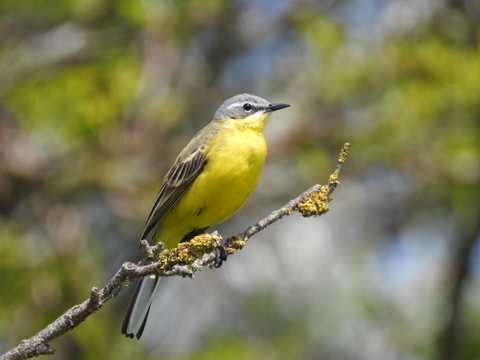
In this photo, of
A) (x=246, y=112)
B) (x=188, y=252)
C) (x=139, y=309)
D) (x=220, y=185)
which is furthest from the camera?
(x=246, y=112)

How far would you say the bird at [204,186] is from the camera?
4.87 metres

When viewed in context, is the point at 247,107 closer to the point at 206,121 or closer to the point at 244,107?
the point at 244,107

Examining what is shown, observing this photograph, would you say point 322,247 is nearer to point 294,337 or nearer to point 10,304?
point 294,337

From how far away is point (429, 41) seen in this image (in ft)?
25.5

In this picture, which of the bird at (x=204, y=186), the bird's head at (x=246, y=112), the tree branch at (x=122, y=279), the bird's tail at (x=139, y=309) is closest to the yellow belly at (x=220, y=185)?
the bird at (x=204, y=186)

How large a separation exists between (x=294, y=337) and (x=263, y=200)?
2397 mm

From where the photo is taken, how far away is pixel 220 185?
192 inches

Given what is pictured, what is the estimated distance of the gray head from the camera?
19.0 feet

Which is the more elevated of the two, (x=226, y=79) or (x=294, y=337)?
(x=226, y=79)

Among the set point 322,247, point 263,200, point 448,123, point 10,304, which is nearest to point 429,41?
point 448,123

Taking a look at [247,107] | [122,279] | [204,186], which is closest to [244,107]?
[247,107]

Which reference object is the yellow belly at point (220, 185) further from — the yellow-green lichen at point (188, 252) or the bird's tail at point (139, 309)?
the yellow-green lichen at point (188, 252)

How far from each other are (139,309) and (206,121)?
497 cm

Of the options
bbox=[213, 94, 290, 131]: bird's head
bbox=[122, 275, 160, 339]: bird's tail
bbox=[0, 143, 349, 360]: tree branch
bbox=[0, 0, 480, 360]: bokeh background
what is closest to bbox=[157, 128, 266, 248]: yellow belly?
bbox=[213, 94, 290, 131]: bird's head
